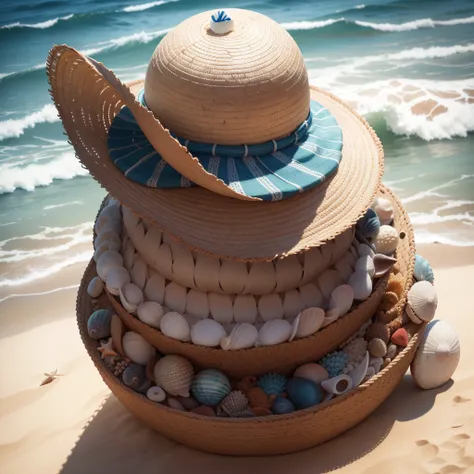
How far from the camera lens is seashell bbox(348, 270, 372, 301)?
382 cm

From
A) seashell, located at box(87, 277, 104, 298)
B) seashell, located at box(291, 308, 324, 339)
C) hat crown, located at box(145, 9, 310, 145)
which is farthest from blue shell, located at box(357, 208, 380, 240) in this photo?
seashell, located at box(87, 277, 104, 298)

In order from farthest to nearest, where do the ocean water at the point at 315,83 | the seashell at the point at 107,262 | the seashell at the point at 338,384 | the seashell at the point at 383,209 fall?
the ocean water at the point at 315,83 → the seashell at the point at 383,209 → the seashell at the point at 107,262 → the seashell at the point at 338,384

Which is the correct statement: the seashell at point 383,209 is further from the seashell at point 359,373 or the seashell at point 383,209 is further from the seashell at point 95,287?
the seashell at point 95,287

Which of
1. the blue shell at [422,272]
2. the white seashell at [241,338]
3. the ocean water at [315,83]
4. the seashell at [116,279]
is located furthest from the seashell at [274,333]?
the ocean water at [315,83]

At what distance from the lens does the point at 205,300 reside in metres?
3.74

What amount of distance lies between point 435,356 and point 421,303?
1.09 feet

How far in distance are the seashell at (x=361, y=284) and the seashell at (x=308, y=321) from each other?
277 mm

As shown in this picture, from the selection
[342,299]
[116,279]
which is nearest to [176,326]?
[116,279]

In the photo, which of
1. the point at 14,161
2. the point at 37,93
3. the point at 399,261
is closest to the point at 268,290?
the point at 399,261

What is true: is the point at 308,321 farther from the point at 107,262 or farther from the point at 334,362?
the point at 107,262

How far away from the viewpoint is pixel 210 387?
3711mm

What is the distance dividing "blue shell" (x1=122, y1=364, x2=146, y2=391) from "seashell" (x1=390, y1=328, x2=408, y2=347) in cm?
138

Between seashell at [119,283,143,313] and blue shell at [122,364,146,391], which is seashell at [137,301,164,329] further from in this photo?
blue shell at [122,364,146,391]

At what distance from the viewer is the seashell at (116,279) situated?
3.88 meters
